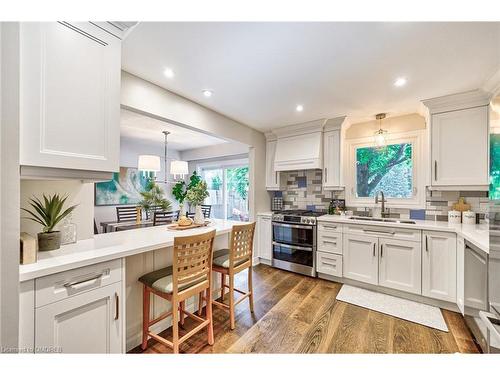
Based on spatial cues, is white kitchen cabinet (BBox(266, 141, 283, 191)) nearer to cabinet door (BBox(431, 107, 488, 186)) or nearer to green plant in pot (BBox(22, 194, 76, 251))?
cabinet door (BBox(431, 107, 488, 186))

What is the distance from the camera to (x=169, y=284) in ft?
5.04

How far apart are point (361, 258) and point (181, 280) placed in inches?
92.5

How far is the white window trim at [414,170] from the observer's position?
9.68 feet

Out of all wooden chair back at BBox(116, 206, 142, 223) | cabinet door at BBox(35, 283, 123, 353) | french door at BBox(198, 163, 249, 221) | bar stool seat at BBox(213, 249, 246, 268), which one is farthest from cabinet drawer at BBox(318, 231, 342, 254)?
wooden chair back at BBox(116, 206, 142, 223)

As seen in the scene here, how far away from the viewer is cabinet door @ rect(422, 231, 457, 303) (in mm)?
2207

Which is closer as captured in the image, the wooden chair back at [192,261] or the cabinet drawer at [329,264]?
the wooden chair back at [192,261]

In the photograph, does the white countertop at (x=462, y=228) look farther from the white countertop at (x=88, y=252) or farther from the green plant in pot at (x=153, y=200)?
the green plant in pot at (x=153, y=200)

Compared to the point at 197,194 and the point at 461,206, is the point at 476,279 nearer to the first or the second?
the point at 461,206

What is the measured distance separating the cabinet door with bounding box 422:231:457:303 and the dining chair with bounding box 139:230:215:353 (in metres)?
2.38

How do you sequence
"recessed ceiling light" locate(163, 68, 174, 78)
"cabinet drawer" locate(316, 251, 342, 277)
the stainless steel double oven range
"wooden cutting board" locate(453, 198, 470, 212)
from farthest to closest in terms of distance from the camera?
the stainless steel double oven range
"cabinet drawer" locate(316, 251, 342, 277)
"wooden cutting board" locate(453, 198, 470, 212)
"recessed ceiling light" locate(163, 68, 174, 78)

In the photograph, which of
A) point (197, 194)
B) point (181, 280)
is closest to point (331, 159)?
point (197, 194)

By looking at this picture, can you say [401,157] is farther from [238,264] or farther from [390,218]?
[238,264]

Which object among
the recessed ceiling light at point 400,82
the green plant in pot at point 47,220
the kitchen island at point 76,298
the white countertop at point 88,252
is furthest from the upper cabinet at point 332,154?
the green plant in pot at point 47,220

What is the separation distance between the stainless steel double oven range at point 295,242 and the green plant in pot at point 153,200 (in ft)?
10.1
